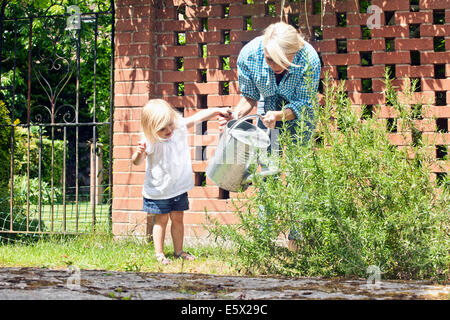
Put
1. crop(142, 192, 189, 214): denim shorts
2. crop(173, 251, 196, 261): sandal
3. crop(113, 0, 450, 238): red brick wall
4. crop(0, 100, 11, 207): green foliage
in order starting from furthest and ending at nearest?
crop(0, 100, 11, 207): green foliage → crop(113, 0, 450, 238): red brick wall → crop(142, 192, 189, 214): denim shorts → crop(173, 251, 196, 261): sandal

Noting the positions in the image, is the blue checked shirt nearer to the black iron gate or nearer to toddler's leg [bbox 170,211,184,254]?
toddler's leg [bbox 170,211,184,254]

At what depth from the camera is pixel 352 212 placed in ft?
8.97

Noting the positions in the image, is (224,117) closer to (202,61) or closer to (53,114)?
(202,61)

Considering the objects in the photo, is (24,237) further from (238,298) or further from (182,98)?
(238,298)

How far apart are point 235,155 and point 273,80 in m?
0.58

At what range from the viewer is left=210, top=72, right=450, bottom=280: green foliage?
8.62 feet

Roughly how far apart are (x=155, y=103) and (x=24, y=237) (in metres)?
2.25

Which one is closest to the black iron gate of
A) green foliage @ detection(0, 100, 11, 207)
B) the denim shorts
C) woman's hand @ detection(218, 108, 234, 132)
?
green foliage @ detection(0, 100, 11, 207)

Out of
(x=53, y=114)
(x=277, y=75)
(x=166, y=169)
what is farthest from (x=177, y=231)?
(x=53, y=114)

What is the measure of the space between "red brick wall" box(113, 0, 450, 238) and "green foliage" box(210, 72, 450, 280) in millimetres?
1323

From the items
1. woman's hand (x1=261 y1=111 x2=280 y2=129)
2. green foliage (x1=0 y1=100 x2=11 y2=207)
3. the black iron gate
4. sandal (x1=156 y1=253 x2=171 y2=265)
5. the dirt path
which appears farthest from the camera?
the black iron gate

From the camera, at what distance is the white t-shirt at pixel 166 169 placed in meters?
3.78
